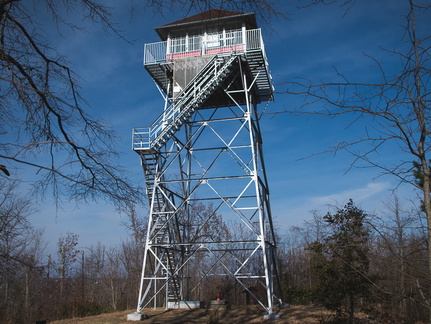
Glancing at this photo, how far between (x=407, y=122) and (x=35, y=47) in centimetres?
494

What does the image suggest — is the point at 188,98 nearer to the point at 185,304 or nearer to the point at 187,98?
the point at 187,98

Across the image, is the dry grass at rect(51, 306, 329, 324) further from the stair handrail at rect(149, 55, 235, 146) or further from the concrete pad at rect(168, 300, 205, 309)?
the stair handrail at rect(149, 55, 235, 146)

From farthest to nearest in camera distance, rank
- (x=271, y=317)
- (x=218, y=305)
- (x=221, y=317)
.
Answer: (x=218, y=305) → (x=221, y=317) → (x=271, y=317)

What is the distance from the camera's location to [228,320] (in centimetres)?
1653

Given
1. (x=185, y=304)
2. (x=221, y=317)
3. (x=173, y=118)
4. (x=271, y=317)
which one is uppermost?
(x=173, y=118)

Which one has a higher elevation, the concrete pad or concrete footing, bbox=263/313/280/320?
the concrete pad

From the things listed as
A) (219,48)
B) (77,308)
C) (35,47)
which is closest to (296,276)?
(77,308)

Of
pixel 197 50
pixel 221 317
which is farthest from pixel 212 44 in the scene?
pixel 221 317

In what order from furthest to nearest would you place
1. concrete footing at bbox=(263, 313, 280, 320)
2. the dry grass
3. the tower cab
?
the tower cab < concrete footing at bbox=(263, 313, 280, 320) < the dry grass

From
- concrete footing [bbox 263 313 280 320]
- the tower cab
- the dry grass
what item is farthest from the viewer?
the tower cab

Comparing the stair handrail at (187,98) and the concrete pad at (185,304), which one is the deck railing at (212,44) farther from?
the concrete pad at (185,304)

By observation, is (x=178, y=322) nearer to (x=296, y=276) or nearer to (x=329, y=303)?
(x=329, y=303)

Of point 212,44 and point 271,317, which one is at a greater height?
point 212,44

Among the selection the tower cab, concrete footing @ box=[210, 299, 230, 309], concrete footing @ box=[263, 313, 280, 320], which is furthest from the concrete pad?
the tower cab
